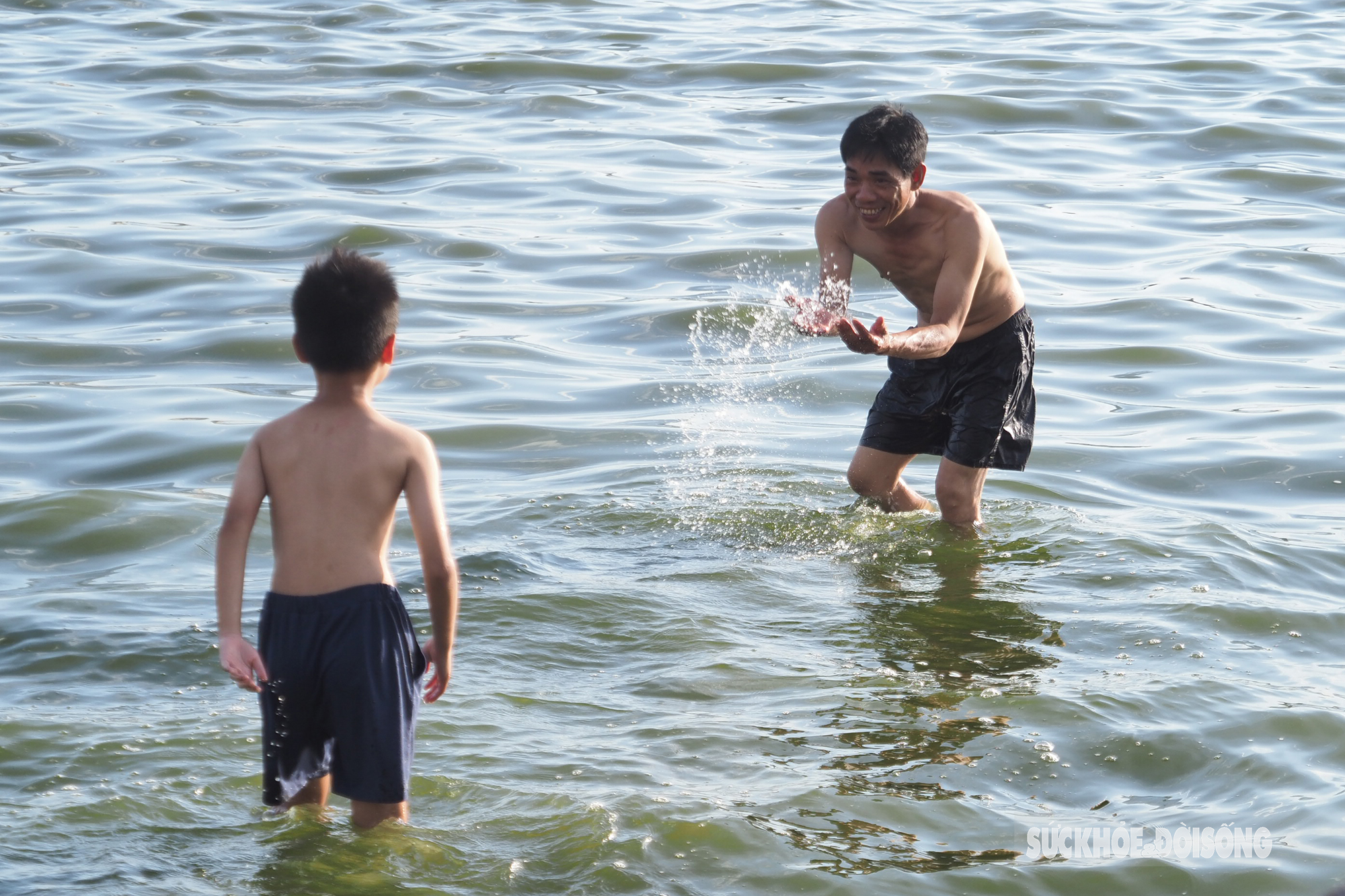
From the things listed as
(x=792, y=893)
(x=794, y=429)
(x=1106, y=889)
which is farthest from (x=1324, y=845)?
(x=794, y=429)

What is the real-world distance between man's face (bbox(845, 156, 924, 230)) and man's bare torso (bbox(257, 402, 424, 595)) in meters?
2.82

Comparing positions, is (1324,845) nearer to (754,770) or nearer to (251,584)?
(754,770)

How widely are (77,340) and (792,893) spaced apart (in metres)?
6.92

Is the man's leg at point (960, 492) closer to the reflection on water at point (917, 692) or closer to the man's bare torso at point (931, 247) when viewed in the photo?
the reflection on water at point (917, 692)

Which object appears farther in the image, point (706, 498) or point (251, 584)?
point (706, 498)

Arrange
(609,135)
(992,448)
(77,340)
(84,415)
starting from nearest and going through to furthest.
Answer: (992,448) < (84,415) < (77,340) < (609,135)

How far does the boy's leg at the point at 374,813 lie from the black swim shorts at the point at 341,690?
152mm

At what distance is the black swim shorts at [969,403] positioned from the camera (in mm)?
6711

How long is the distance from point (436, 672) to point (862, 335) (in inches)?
86.8

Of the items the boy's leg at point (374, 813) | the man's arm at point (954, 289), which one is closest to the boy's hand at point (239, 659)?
the boy's leg at point (374, 813)

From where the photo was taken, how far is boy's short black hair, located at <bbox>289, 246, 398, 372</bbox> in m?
3.80

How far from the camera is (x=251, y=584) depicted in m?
6.44

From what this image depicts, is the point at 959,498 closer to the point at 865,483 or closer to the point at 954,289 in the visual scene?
the point at 865,483

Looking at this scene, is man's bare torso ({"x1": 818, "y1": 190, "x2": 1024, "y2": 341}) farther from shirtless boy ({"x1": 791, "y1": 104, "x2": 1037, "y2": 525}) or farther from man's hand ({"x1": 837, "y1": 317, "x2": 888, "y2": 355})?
man's hand ({"x1": 837, "y1": 317, "x2": 888, "y2": 355})
